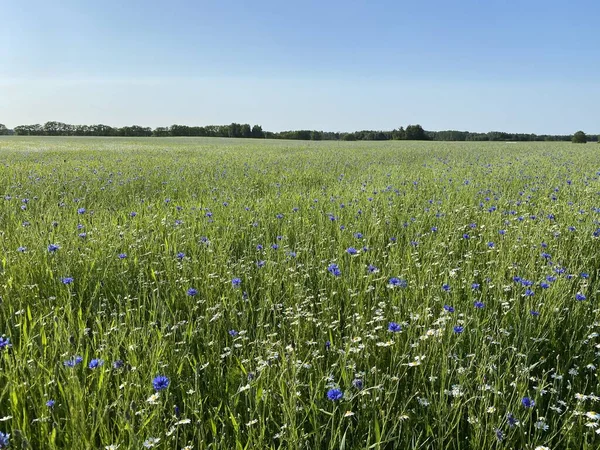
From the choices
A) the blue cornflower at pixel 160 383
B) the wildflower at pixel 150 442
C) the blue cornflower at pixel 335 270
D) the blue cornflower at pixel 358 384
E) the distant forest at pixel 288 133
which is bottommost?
the wildflower at pixel 150 442

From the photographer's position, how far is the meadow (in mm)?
1645

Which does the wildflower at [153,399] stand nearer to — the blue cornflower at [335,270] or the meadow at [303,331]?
the meadow at [303,331]

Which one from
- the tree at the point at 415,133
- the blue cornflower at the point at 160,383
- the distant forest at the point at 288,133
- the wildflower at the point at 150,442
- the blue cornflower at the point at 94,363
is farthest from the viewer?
the tree at the point at 415,133

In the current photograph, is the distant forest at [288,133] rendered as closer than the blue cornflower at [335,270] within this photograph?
No

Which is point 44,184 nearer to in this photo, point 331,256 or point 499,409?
point 331,256

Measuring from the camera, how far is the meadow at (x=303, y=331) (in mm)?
1645

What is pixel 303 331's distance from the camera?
231 cm

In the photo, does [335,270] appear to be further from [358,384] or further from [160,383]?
[160,383]

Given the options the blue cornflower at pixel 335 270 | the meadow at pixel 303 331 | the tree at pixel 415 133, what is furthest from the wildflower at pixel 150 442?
the tree at pixel 415 133

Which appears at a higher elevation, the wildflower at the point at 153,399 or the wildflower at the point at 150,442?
the wildflower at the point at 153,399

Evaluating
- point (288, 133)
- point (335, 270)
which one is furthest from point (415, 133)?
point (335, 270)

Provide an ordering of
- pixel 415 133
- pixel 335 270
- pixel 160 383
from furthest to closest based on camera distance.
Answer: pixel 415 133 < pixel 335 270 < pixel 160 383

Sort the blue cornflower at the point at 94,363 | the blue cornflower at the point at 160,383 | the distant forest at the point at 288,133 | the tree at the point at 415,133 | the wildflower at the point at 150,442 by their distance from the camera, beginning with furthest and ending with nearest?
1. the tree at the point at 415,133
2. the distant forest at the point at 288,133
3. the blue cornflower at the point at 94,363
4. the blue cornflower at the point at 160,383
5. the wildflower at the point at 150,442

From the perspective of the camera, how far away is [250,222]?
4.73 metres
